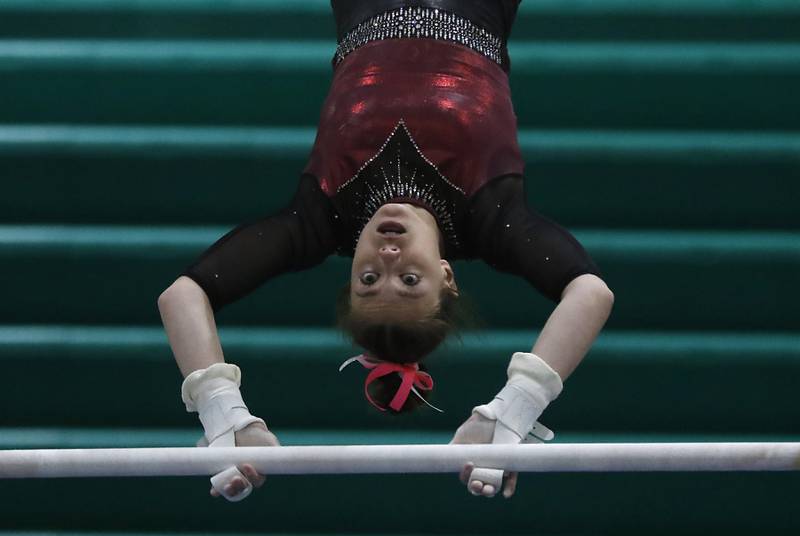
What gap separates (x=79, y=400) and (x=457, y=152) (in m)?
0.79

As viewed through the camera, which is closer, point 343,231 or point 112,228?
point 343,231

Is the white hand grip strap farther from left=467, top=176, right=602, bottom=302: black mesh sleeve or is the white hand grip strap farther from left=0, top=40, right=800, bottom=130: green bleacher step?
left=0, top=40, right=800, bottom=130: green bleacher step

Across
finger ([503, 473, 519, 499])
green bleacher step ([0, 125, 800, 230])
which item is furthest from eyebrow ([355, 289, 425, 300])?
green bleacher step ([0, 125, 800, 230])

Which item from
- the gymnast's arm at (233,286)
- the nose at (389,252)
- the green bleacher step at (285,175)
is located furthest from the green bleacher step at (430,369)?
the nose at (389,252)

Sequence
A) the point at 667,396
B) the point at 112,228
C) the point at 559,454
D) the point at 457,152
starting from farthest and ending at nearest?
the point at 112,228, the point at 667,396, the point at 457,152, the point at 559,454

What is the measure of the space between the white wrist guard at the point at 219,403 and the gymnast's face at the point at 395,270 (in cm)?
20

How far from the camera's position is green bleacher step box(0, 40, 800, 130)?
6.92ft

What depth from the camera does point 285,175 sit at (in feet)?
6.81

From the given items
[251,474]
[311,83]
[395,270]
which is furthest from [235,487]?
[311,83]

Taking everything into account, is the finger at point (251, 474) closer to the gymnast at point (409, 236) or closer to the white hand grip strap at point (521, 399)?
the gymnast at point (409, 236)

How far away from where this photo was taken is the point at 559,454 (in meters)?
1.31

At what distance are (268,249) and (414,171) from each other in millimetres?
236

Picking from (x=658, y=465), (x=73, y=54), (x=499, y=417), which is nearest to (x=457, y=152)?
(x=499, y=417)

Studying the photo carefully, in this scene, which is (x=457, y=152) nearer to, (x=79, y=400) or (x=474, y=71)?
(x=474, y=71)
